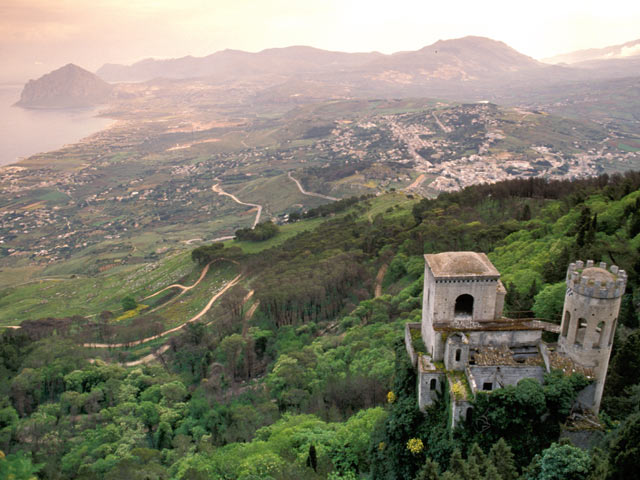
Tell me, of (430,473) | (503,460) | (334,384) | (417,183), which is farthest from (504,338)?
(417,183)

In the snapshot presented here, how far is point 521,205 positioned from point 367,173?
9238 cm

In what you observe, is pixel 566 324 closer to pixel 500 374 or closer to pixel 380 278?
pixel 500 374

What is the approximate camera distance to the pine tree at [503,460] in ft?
64.3

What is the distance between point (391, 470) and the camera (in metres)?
24.9

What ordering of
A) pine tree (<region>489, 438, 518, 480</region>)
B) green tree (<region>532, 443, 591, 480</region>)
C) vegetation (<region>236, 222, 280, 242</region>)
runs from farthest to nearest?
vegetation (<region>236, 222, 280, 242</region>)
pine tree (<region>489, 438, 518, 480</region>)
green tree (<region>532, 443, 591, 480</region>)

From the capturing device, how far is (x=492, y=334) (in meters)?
23.6

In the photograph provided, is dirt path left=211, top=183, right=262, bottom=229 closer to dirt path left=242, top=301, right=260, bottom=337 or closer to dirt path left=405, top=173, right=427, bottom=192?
dirt path left=405, top=173, right=427, bottom=192

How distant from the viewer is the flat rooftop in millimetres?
24188

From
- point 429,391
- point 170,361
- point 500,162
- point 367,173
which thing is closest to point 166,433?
point 170,361

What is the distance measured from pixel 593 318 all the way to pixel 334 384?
23195 millimetres

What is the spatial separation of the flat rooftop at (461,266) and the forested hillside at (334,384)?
223 inches

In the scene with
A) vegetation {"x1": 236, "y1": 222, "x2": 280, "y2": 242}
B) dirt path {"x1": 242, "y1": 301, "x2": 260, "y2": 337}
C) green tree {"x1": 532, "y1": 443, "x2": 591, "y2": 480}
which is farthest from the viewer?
vegetation {"x1": 236, "y1": 222, "x2": 280, "y2": 242}

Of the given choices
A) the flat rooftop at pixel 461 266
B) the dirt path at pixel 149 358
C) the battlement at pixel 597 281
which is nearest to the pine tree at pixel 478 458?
the flat rooftop at pixel 461 266

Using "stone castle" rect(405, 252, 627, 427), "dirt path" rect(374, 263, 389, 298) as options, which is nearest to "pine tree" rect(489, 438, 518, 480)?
"stone castle" rect(405, 252, 627, 427)
